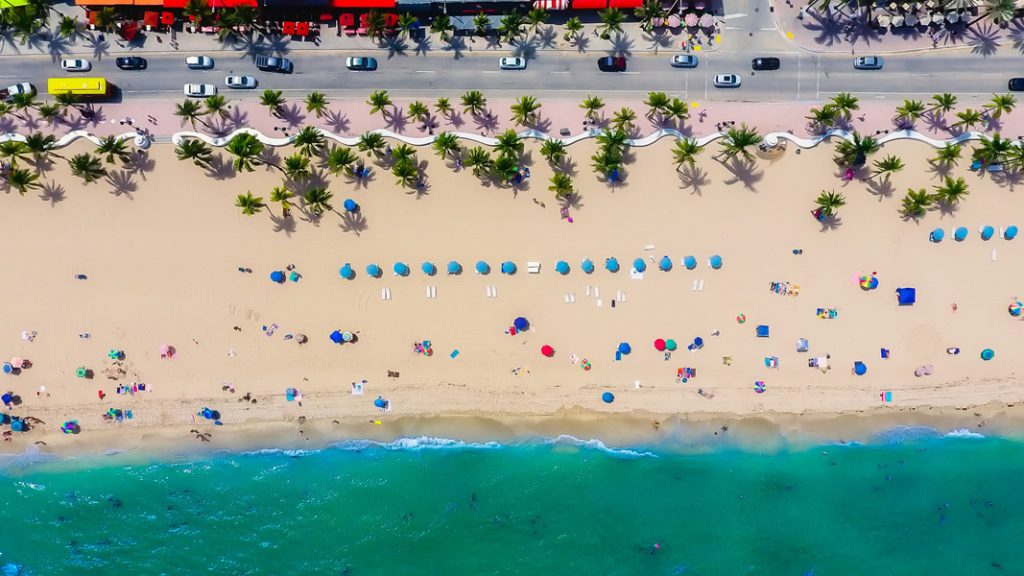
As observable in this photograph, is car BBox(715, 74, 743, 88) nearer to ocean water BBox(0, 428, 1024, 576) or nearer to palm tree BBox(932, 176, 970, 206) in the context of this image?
palm tree BBox(932, 176, 970, 206)

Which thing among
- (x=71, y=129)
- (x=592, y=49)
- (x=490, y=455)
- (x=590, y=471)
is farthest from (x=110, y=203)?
(x=590, y=471)

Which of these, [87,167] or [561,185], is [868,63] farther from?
[87,167]

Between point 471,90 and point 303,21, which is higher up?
point 303,21

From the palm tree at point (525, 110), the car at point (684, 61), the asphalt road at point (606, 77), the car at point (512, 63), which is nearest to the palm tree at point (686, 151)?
the asphalt road at point (606, 77)

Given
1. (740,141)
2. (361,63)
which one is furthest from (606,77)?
(361,63)

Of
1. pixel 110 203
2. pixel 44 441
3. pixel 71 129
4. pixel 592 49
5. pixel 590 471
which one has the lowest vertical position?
pixel 590 471

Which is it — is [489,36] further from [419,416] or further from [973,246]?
[973,246]
